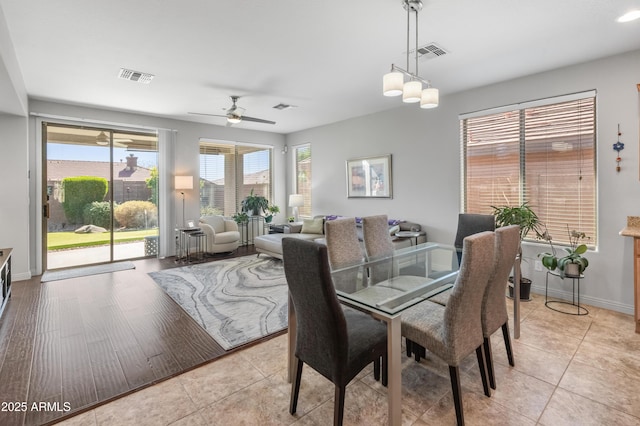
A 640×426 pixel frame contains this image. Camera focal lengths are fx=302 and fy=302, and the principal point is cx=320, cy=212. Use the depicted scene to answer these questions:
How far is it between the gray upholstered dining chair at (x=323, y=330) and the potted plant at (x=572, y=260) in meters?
2.66

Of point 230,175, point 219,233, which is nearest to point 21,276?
point 219,233

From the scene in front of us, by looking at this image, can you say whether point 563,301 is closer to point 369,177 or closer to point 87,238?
point 369,177

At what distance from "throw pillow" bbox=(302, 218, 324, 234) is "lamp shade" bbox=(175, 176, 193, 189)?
2373mm

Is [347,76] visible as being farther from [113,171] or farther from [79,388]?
[113,171]

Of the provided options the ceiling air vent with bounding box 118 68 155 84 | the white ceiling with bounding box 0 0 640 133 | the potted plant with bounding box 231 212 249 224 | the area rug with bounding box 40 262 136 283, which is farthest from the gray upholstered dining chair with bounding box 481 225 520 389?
the potted plant with bounding box 231 212 249 224

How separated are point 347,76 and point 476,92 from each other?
1.91 metres

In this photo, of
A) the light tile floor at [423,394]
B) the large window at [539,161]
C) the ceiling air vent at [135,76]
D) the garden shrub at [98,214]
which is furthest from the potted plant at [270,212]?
the light tile floor at [423,394]

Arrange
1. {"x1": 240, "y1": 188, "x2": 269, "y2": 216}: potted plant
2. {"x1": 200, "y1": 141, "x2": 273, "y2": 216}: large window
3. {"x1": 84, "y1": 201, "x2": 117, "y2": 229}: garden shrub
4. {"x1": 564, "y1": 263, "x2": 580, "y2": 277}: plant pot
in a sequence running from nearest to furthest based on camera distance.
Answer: {"x1": 564, "y1": 263, "x2": 580, "y2": 277}: plant pot → {"x1": 84, "y1": 201, "x2": 117, "y2": 229}: garden shrub → {"x1": 200, "y1": 141, "x2": 273, "y2": 216}: large window → {"x1": 240, "y1": 188, "x2": 269, "y2": 216}: potted plant

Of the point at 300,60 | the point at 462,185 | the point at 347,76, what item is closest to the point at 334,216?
the point at 462,185

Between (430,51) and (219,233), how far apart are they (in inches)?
195

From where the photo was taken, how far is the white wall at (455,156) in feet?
10.5

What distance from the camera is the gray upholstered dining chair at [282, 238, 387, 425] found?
4.76 feet

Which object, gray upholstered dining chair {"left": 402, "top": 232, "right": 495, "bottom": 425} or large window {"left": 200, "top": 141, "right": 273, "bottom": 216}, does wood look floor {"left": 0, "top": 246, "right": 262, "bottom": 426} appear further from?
large window {"left": 200, "top": 141, "right": 273, "bottom": 216}

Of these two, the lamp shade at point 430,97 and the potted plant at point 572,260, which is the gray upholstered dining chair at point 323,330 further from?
the potted plant at point 572,260
